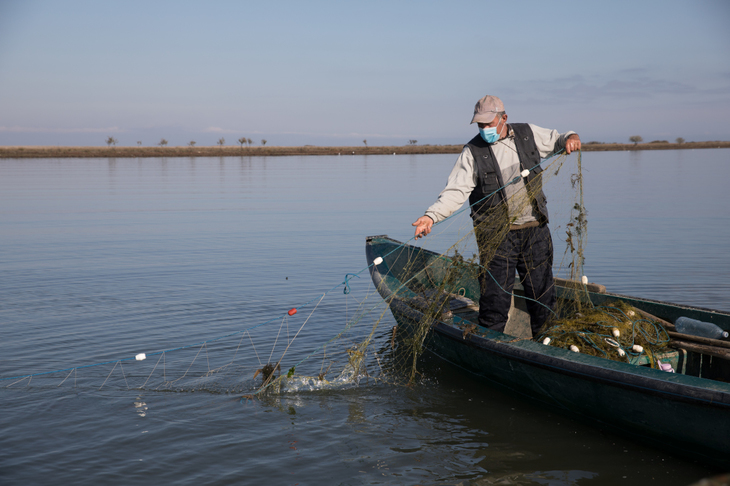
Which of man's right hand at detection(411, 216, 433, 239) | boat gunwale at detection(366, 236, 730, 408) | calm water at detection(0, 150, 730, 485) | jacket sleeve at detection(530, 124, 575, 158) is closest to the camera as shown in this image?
boat gunwale at detection(366, 236, 730, 408)

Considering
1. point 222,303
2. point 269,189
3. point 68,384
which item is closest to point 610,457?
point 68,384

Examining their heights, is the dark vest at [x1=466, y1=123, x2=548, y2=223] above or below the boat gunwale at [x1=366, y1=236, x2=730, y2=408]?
above

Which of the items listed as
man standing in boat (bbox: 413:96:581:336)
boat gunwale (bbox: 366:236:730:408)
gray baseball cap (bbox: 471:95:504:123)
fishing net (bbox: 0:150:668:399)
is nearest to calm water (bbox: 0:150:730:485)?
fishing net (bbox: 0:150:668:399)

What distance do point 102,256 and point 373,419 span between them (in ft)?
30.2

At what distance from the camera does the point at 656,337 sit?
4941mm

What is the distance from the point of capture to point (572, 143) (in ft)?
16.5

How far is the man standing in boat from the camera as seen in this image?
5008mm

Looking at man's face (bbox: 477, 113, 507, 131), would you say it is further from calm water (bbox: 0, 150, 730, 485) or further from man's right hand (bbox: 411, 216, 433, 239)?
calm water (bbox: 0, 150, 730, 485)

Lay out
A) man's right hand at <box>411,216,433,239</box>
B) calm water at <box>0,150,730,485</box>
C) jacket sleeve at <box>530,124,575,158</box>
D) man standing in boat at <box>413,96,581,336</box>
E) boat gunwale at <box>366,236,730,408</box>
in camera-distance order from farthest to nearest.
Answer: jacket sleeve at <box>530,124,575,158</box> → man standing in boat at <box>413,96,581,336</box> → man's right hand at <box>411,216,433,239</box> → calm water at <box>0,150,730,485</box> → boat gunwale at <box>366,236,730,408</box>

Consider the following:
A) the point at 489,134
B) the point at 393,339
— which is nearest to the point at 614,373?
the point at 489,134

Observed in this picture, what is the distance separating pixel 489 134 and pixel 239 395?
3446mm

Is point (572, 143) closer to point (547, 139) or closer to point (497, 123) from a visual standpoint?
point (547, 139)

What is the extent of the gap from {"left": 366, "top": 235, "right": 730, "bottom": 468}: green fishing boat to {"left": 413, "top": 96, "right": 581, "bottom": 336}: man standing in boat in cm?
39

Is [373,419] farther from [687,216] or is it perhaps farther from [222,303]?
[687,216]
